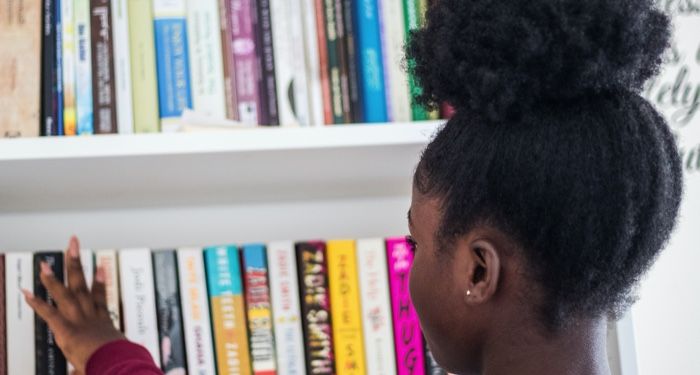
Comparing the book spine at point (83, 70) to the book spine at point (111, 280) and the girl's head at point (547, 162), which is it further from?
the girl's head at point (547, 162)

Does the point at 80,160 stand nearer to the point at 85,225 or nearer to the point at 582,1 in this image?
the point at 85,225

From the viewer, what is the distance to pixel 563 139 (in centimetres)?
72

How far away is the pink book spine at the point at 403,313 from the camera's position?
1.07 m

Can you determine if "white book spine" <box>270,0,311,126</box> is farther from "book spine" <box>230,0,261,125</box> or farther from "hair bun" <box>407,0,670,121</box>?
"hair bun" <box>407,0,670,121</box>

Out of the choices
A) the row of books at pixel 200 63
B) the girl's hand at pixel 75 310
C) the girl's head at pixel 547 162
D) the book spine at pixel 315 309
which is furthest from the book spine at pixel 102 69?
the girl's head at pixel 547 162

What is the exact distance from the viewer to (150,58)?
39.8 inches

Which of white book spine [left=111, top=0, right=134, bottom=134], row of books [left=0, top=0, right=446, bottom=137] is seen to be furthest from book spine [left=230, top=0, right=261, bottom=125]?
white book spine [left=111, top=0, right=134, bottom=134]

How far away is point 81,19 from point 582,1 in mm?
551

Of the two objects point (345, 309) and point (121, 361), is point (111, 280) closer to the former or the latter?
point (121, 361)

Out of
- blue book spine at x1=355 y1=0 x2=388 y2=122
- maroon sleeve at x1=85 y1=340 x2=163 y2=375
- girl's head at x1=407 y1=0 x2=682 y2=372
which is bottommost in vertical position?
maroon sleeve at x1=85 y1=340 x2=163 y2=375

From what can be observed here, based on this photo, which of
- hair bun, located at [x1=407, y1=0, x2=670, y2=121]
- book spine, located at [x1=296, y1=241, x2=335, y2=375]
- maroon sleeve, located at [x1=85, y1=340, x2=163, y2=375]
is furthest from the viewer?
book spine, located at [x1=296, y1=241, x2=335, y2=375]

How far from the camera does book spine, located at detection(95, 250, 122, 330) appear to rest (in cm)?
103

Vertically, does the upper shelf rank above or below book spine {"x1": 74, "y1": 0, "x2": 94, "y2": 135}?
below

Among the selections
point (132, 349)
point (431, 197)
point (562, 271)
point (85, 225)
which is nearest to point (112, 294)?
point (132, 349)
